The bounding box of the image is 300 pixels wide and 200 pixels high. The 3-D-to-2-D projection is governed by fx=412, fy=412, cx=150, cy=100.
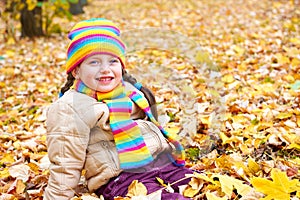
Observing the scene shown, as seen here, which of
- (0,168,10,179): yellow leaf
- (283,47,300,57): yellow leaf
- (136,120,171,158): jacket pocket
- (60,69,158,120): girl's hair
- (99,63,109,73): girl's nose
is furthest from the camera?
(283,47,300,57): yellow leaf

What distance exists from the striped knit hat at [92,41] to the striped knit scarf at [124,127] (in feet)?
0.47

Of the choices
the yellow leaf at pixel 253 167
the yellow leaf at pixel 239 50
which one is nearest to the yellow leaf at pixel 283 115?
the yellow leaf at pixel 253 167

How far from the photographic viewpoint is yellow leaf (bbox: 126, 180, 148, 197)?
1995 mm

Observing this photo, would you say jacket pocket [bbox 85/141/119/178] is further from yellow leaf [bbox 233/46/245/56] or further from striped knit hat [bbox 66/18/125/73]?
yellow leaf [bbox 233/46/245/56]

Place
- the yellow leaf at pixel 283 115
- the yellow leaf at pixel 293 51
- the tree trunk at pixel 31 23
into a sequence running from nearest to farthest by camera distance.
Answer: the yellow leaf at pixel 283 115, the yellow leaf at pixel 293 51, the tree trunk at pixel 31 23

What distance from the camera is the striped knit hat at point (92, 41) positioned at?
214 cm

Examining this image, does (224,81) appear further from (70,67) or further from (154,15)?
(154,15)

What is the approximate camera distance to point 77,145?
205cm

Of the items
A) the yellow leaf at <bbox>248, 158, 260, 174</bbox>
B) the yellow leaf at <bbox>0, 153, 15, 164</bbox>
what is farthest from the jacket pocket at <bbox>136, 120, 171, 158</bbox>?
the yellow leaf at <bbox>0, 153, 15, 164</bbox>

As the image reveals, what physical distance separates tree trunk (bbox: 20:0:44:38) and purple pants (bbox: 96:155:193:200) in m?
5.45

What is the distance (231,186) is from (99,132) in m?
0.72

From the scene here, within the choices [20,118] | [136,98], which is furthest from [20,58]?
[136,98]

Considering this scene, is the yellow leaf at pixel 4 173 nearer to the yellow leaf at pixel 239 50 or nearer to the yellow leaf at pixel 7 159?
the yellow leaf at pixel 7 159

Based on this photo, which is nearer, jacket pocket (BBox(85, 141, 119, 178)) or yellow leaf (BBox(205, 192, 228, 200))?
yellow leaf (BBox(205, 192, 228, 200))
